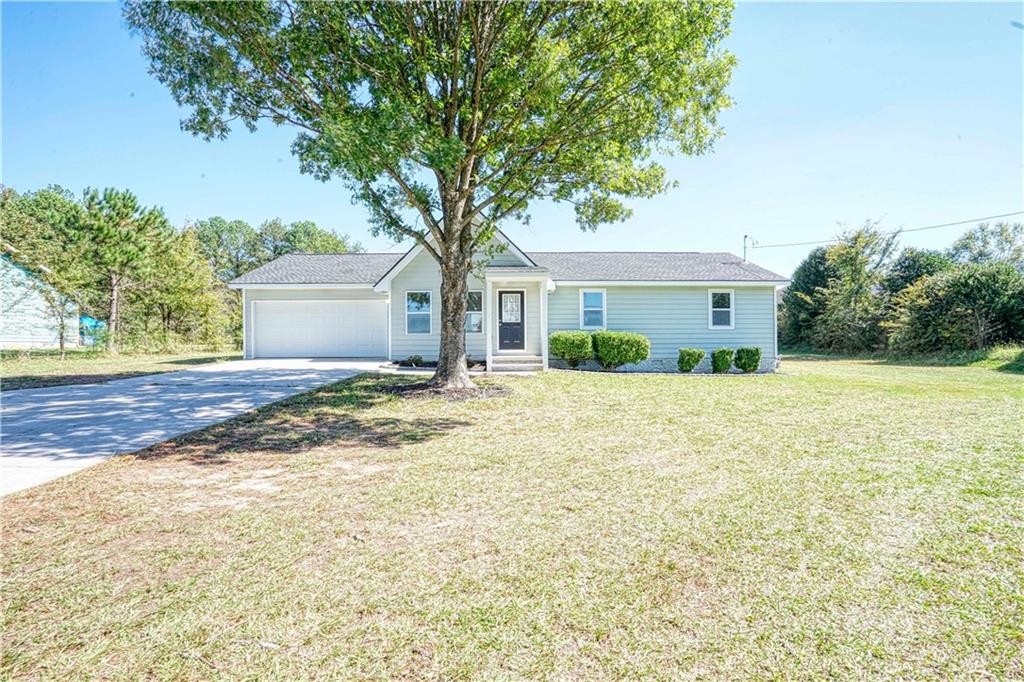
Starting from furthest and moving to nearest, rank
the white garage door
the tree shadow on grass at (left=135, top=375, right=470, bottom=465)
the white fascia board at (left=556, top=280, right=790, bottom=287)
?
the white garage door → the white fascia board at (left=556, top=280, right=790, bottom=287) → the tree shadow on grass at (left=135, top=375, right=470, bottom=465)

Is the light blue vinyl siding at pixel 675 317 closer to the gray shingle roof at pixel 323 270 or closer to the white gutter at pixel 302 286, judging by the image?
the white gutter at pixel 302 286

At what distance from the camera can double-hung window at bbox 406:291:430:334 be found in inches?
658

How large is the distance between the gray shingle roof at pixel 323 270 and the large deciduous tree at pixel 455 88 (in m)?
8.69

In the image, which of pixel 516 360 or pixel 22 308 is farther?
→ pixel 22 308

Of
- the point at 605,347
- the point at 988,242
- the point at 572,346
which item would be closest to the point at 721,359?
the point at 605,347

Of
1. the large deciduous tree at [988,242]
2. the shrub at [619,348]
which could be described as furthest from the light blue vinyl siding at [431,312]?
the large deciduous tree at [988,242]

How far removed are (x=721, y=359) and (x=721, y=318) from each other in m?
1.95

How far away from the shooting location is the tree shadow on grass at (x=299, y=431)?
566 cm

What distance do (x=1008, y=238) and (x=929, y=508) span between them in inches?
2511

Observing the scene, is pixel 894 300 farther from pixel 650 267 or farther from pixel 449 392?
pixel 449 392

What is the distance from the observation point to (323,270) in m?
19.5

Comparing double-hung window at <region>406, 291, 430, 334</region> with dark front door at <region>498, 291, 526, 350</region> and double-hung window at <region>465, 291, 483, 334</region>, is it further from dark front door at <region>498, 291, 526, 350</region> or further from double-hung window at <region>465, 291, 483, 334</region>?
dark front door at <region>498, 291, 526, 350</region>

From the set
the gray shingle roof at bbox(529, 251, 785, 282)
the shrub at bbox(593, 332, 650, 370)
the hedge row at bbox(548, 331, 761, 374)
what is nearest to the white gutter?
the gray shingle roof at bbox(529, 251, 785, 282)

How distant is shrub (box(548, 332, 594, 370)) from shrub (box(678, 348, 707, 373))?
286 cm
